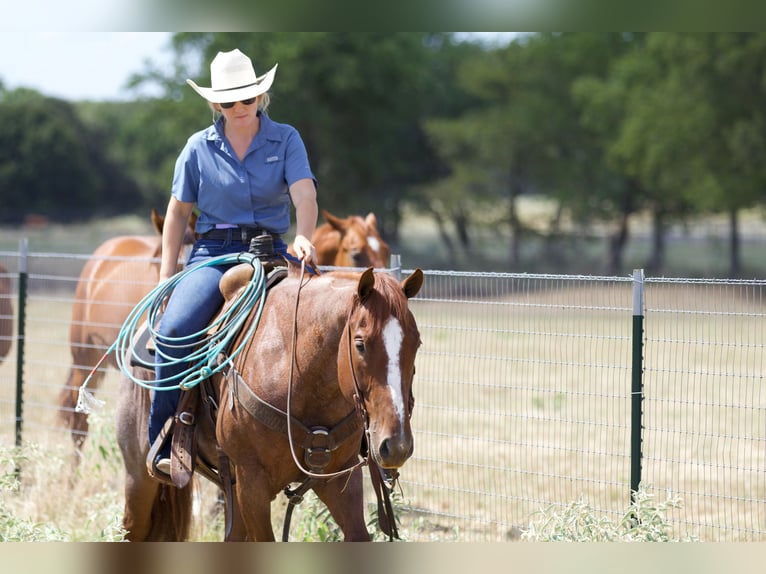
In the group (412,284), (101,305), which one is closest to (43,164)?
(101,305)

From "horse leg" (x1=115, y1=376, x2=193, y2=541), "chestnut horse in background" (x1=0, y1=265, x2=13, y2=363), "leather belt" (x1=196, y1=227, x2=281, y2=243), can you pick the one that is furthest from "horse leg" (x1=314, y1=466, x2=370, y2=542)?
"chestnut horse in background" (x1=0, y1=265, x2=13, y2=363)

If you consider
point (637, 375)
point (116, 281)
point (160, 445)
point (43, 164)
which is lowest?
point (160, 445)

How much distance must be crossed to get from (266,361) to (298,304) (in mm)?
284

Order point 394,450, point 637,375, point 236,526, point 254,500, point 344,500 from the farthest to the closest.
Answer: point 637,375
point 236,526
point 344,500
point 254,500
point 394,450

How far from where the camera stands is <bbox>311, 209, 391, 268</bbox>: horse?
8352 millimetres

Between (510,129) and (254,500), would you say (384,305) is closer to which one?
(254,500)

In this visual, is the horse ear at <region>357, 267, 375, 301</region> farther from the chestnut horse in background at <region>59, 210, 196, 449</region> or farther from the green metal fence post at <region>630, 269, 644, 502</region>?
the chestnut horse in background at <region>59, 210, 196, 449</region>

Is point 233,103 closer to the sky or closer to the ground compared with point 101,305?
closer to the sky

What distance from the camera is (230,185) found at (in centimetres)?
445

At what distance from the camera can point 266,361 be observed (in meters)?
4.09

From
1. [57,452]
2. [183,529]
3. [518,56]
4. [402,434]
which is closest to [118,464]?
[57,452]

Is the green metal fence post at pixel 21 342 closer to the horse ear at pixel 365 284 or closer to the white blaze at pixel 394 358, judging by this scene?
the horse ear at pixel 365 284

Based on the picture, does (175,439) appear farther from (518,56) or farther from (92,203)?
(92,203)

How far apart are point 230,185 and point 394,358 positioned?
1.43 metres
